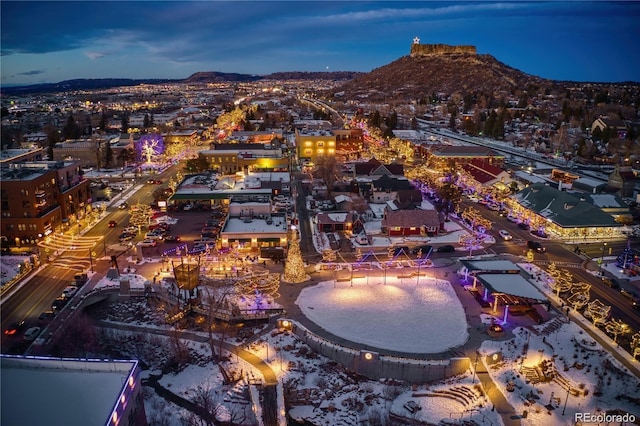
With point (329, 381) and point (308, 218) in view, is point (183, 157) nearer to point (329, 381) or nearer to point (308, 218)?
point (308, 218)

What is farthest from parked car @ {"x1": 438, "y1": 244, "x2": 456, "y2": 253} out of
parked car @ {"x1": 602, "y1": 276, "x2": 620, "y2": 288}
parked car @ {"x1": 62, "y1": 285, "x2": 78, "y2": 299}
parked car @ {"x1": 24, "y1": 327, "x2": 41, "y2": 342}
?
parked car @ {"x1": 24, "y1": 327, "x2": 41, "y2": 342}

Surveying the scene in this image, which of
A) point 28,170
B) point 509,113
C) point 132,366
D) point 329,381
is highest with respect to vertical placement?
point 509,113

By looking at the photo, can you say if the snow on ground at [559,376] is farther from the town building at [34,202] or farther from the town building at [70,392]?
the town building at [34,202]

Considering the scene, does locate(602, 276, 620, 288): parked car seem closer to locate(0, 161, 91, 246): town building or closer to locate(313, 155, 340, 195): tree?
locate(313, 155, 340, 195): tree

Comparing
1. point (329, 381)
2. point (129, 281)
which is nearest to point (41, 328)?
point (129, 281)

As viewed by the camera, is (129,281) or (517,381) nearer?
(517,381)

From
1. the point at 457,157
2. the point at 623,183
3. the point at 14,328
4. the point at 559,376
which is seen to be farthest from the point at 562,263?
the point at 14,328

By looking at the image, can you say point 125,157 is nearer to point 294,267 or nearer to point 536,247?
point 294,267
